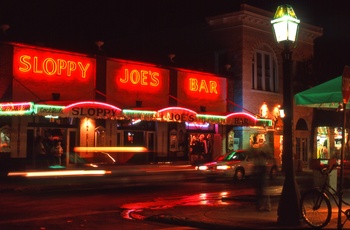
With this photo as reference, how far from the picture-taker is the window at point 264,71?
120 feet

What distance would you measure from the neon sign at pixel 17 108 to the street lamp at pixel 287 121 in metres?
14.5

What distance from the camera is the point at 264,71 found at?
37469 mm

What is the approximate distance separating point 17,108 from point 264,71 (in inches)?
768

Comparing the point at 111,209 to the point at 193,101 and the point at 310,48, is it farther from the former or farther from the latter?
the point at 310,48

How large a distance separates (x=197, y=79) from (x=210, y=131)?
3444 millimetres

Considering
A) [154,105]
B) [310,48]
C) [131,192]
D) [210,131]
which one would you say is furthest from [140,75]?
[310,48]

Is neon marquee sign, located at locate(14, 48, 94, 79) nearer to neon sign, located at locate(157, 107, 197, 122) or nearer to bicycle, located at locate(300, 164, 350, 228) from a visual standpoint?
neon sign, located at locate(157, 107, 197, 122)

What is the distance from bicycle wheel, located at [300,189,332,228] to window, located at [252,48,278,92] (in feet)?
86.7

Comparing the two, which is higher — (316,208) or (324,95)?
(324,95)

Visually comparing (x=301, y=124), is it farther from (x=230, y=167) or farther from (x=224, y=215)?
(x=224, y=215)

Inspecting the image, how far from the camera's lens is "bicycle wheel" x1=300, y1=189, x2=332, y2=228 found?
10039mm

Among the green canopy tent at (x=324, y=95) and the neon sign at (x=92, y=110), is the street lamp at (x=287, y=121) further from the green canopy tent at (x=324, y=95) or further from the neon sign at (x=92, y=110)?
the neon sign at (x=92, y=110)

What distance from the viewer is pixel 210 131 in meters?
34.4

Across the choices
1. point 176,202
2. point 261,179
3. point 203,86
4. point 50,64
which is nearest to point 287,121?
point 261,179
